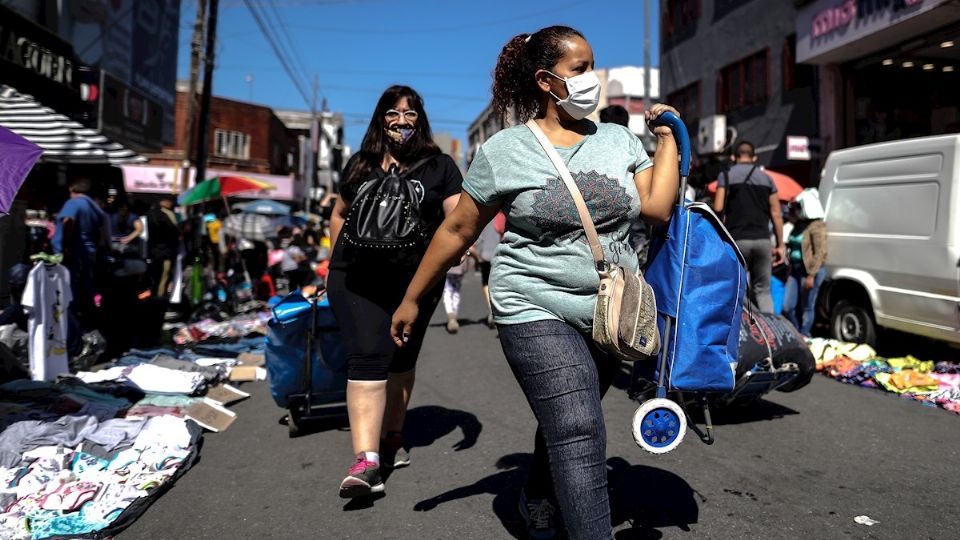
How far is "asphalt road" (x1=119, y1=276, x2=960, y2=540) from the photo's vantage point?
3066mm

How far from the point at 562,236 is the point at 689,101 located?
851 inches

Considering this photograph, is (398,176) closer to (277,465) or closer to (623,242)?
(623,242)

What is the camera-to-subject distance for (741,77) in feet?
62.4

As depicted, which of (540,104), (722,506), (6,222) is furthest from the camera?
(6,222)

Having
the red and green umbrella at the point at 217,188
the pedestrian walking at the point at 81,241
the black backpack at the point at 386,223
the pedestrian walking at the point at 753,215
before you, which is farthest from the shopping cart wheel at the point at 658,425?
the red and green umbrella at the point at 217,188

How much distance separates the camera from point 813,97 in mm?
15641

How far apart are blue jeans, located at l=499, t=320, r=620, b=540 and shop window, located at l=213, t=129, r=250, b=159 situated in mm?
38975

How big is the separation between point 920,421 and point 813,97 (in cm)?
1237

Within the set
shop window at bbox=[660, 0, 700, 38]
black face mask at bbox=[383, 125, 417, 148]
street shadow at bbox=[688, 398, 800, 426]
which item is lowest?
street shadow at bbox=[688, 398, 800, 426]

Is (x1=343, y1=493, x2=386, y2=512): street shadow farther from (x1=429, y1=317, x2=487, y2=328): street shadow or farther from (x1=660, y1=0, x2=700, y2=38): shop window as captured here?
(x1=660, y1=0, x2=700, y2=38): shop window

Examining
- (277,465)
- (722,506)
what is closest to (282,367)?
(277,465)

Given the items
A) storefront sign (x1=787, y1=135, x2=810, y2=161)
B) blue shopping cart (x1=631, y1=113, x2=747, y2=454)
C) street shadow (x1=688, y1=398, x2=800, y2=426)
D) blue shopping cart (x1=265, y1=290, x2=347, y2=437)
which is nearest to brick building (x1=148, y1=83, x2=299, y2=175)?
storefront sign (x1=787, y1=135, x2=810, y2=161)

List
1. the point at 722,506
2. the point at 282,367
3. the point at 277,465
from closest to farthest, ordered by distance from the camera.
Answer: the point at 722,506 → the point at 277,465 → the point at 282,367

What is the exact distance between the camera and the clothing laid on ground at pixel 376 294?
3410 millimetres
